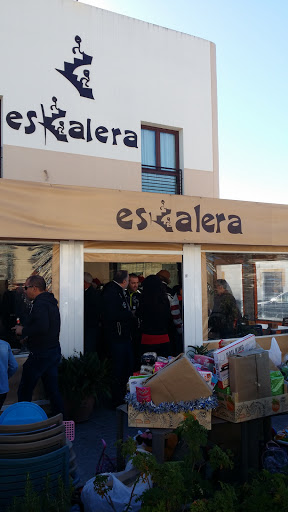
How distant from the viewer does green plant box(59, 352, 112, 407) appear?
5727 millimetres

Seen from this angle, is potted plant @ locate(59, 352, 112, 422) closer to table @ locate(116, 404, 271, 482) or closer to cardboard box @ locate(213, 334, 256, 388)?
table @ locate(116, 404, 271, 482)

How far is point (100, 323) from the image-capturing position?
735cm

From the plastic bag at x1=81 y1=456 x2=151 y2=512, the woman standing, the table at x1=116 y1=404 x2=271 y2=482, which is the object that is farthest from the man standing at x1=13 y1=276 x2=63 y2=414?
the plastic bag at x1=81 y1=456 x2=151 y2=512

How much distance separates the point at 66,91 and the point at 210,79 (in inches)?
134

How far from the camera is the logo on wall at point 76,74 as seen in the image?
783 centimetres

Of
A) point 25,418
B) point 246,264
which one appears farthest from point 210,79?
point 25,418

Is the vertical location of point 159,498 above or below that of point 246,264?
below

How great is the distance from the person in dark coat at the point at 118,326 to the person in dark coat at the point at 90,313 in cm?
86

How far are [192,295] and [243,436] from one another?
3534mm

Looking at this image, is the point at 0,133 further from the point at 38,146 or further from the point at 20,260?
the point at 20,260

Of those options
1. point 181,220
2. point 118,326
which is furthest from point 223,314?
point 118,326

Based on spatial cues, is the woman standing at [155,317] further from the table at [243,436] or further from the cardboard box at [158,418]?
the cardboard box at [158,418]

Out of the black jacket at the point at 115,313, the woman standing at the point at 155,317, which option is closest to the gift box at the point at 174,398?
the black jacket at the point at 115,313

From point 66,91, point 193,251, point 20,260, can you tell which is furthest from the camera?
point 66,91
